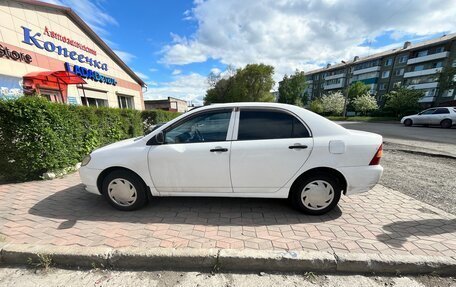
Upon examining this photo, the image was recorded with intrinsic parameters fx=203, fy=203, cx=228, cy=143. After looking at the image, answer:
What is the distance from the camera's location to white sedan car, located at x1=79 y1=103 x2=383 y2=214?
2.79 meters

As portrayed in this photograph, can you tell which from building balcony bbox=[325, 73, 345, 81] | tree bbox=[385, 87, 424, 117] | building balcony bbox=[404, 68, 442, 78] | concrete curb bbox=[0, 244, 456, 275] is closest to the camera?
concrete curb bbox=[0, 244, 456, 275]

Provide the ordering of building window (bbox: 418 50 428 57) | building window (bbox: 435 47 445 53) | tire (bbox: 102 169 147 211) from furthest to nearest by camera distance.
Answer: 1. building window (bbox: 418 50 428 57)
2. building window (bbox: 435 47 445 53)
3. tire (bbox: 102 169 147 211)

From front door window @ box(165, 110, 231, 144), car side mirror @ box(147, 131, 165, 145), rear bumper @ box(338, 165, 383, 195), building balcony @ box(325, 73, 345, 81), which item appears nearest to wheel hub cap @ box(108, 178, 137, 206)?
car side mirror @ box(147, 131, 165, 145)

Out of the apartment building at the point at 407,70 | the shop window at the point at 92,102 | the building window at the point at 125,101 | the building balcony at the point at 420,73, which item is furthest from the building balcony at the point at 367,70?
the shop window at the point at 92,102

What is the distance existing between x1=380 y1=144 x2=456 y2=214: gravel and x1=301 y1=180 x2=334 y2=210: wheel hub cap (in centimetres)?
206

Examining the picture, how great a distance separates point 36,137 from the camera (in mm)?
4246

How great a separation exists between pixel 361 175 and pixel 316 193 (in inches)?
25.5

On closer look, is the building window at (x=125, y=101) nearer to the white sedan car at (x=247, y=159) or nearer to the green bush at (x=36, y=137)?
the green bush at (x=36, y=137)

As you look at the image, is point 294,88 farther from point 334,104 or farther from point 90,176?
point 90,176

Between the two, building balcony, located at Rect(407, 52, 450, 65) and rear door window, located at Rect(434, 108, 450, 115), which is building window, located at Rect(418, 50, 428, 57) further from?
rear door window, located at Rect(434, 108, 450, 115)

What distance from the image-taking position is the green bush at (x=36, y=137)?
412 centimetres

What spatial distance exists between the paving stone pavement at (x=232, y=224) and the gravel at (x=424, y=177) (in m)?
0.47

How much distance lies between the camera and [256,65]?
45781 mm

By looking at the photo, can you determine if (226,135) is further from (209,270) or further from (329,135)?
(209,270)
